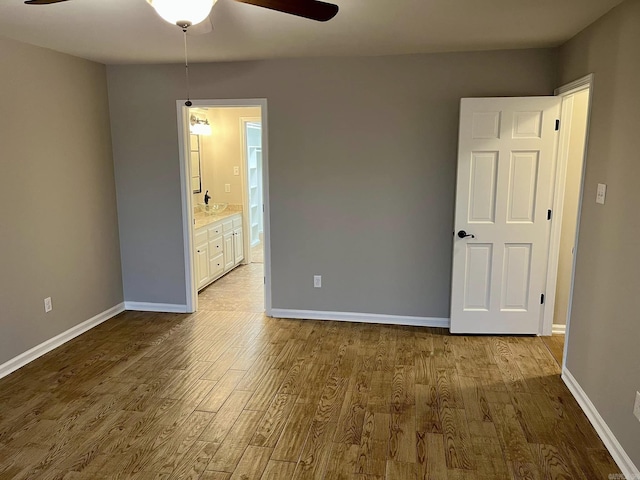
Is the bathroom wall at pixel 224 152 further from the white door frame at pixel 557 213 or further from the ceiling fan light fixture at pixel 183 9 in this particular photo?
the ceiling fan light fixture at pixel 183 9

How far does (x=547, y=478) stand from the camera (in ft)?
7.41

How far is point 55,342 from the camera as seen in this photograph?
3.82 meters

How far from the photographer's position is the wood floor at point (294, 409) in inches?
93.4

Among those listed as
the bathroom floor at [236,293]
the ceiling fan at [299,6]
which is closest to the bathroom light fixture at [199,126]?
the bathroom floor at [236,293]

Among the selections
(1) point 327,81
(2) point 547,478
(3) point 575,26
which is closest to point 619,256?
(2) point 547,478

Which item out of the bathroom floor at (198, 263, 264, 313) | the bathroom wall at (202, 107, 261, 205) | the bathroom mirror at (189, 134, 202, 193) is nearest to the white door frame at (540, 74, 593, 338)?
the bathroom floor at (198, 263, 264, 313)

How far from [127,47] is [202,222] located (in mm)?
2253

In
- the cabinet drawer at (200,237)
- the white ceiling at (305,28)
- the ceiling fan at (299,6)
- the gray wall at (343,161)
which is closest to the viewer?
the ceiling fan at (299,6)

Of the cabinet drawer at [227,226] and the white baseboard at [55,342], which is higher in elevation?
the cabinet drawer at [227,226]

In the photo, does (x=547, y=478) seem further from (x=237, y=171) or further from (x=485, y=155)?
(x=237, y=171)

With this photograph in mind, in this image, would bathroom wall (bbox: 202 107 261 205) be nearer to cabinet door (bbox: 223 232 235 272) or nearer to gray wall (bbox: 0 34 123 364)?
cabinet door (bbox: 223 232 235 272)

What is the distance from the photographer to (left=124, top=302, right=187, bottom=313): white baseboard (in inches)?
185

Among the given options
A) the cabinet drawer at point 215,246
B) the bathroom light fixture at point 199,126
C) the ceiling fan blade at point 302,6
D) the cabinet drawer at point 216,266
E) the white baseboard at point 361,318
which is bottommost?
the white baseboard at point 361,318

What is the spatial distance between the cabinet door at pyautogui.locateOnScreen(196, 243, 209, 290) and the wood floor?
1100mm
